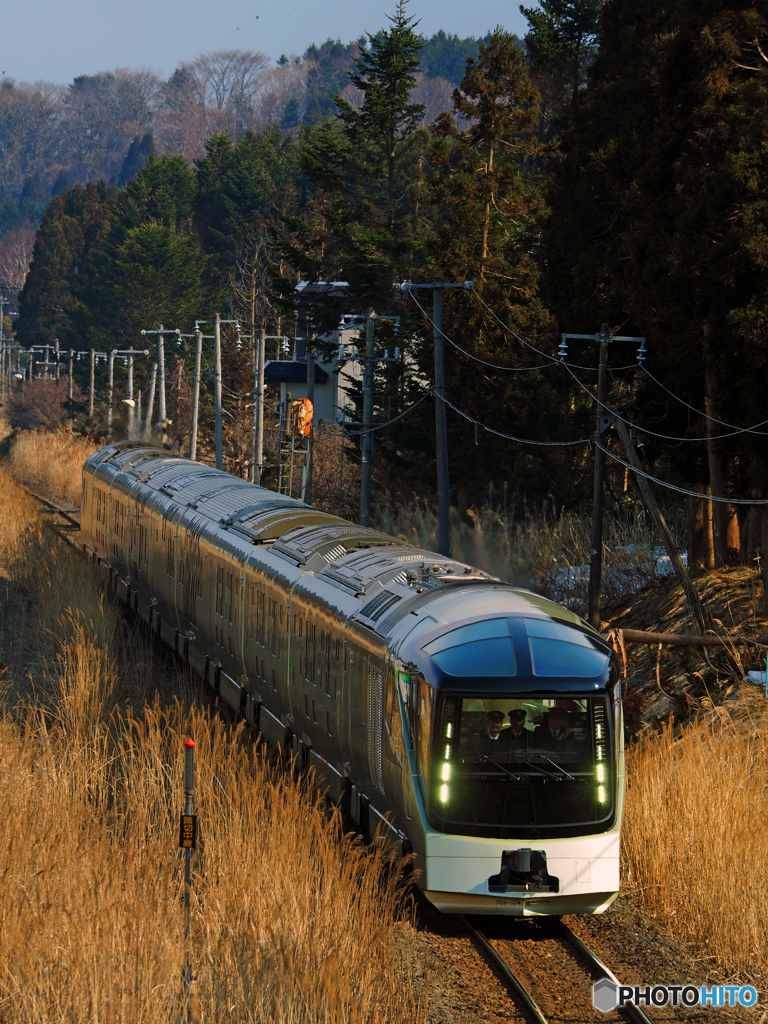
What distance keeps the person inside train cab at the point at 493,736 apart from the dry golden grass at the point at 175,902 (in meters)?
1.13

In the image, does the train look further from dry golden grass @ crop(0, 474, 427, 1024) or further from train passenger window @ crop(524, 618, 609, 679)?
dry golden grass @ crop(0, 474, 427, 1024)

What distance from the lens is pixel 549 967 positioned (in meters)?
8.91

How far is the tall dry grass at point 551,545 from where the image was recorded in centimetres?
2522

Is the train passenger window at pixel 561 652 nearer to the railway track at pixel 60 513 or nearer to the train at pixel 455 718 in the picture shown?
the train at pixel 455 718

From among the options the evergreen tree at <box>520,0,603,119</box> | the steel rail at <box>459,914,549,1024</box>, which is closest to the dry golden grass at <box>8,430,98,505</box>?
the evergreen tree at <box>520,0,603,119</box>

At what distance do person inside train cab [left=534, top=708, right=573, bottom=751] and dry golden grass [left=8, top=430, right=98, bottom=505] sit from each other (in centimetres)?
3790

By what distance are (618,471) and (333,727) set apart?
2072cm

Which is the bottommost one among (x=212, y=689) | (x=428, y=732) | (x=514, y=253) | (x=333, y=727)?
(x=212, y=689)

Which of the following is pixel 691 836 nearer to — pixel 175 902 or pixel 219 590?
pixel 175 902

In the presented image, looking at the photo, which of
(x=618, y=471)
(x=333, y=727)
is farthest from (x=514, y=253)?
(x=333, y=727)

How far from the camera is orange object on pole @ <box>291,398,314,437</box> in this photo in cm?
3878

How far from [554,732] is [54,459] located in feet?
154

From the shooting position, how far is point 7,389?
94688mm

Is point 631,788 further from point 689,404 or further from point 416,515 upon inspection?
point 416,515
